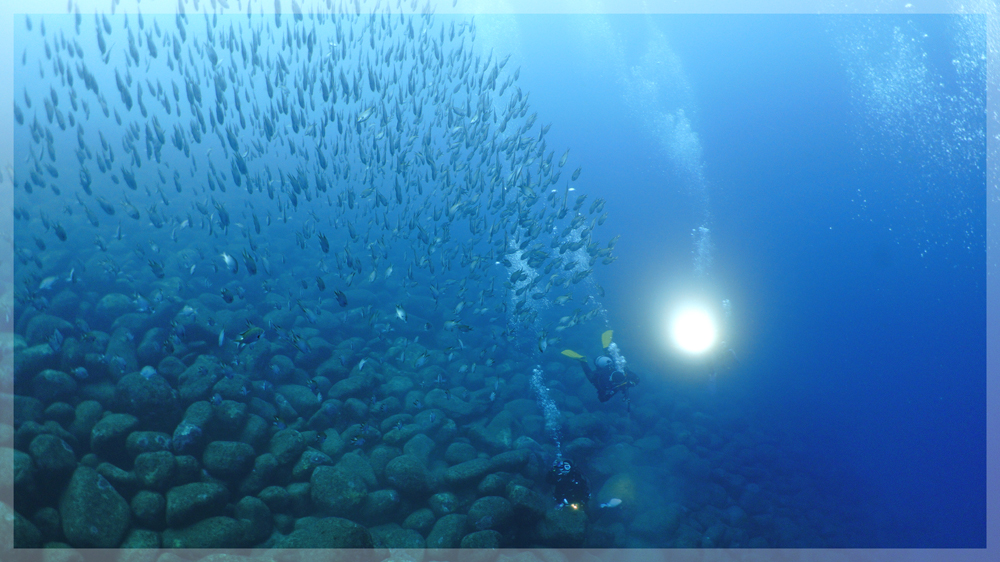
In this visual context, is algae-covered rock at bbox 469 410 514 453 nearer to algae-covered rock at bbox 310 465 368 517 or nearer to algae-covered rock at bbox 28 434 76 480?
algae-covered rock at bbox 310 465 368 517

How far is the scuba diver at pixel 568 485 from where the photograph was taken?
754 cm

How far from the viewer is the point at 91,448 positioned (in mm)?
5438

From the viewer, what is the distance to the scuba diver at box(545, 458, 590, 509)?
24.7 feet

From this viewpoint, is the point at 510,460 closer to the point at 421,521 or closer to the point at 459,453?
the point at 459,453

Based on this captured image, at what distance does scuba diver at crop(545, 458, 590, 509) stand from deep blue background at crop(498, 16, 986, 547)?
19946 millimetres

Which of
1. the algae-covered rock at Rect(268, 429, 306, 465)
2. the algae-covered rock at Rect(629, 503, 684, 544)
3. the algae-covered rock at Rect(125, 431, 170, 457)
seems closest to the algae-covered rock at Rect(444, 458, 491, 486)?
the algae-covered rock at Rect(268, 429, 306, 465)

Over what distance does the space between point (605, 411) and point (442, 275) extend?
26.2ft

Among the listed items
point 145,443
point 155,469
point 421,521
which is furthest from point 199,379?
point 421,521

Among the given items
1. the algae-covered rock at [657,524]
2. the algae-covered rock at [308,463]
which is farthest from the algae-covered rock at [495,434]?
the algae-covered rock at [308,463]

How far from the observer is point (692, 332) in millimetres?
21125

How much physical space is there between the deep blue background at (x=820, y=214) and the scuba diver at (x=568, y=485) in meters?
19.9

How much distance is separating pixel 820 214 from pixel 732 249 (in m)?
15.0

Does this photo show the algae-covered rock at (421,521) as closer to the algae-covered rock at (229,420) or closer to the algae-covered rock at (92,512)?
the algae-covered rock at (229,420)

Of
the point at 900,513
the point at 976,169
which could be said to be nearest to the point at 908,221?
the point at 976,169
